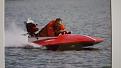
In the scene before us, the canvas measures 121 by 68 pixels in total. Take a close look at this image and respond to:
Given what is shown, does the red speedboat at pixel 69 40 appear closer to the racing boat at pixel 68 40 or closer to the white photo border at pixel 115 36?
the racing boat at pixel 68 40

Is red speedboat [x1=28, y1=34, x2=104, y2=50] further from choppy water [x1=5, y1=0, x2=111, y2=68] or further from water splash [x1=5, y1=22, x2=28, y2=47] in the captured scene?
water splash [x1=5, y1=22, x2=28, y2=47]

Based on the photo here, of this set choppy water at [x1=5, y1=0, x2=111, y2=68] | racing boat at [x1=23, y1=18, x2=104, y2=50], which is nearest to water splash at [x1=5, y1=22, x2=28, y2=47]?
choppy water at [x1=5, y1=0, x2=111, y2=68]

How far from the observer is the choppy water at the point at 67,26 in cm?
A: 228

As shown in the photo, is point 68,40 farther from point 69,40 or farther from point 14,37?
point 14,37

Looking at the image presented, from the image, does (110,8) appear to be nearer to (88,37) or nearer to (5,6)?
(88,37)

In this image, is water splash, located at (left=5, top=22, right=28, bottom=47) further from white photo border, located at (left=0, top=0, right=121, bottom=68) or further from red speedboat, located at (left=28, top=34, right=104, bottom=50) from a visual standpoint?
red speedboat, located at (left=28, top=34, right=104, bottom=50)

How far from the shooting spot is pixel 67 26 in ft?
7.50

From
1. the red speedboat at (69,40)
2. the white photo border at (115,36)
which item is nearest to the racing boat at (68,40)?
the red speedboat at (69,40)

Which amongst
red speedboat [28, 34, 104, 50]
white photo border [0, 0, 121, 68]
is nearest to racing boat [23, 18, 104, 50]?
red speedboat [28, 34, 104, 50]

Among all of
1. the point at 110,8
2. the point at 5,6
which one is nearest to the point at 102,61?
the point at 110,8

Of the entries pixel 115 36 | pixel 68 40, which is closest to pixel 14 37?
pixel 68 40

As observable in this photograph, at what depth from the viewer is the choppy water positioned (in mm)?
2275

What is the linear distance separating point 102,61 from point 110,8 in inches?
19.1

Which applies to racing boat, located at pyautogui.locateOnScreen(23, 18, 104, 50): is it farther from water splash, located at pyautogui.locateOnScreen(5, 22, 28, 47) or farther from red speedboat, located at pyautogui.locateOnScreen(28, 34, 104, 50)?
water splash, located at pyautogui.locateOnScreen(5, 22, 28, 47)
